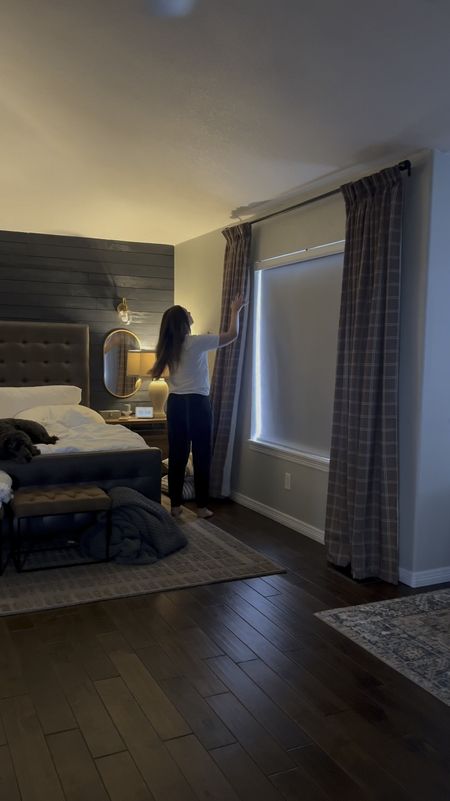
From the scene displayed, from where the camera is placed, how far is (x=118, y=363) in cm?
613

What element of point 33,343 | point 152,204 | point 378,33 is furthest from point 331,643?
point 33,343

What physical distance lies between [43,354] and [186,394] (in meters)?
1.76

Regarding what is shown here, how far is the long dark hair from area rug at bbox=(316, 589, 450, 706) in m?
2.11

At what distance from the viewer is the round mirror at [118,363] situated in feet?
20.0

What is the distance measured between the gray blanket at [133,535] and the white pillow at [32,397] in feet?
5.81

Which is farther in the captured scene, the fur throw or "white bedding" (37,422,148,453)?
Answer: "white bedding" (37,422,148,453)

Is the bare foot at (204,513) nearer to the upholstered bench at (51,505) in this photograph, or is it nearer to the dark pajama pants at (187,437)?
the dark pajama pants at (187,437)

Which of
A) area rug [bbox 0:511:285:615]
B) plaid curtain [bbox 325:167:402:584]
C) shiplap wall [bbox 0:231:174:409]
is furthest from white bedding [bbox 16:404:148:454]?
plaid curtain [bbox 325:167:402:584]

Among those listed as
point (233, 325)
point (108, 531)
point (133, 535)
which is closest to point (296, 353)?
point (233, 325)

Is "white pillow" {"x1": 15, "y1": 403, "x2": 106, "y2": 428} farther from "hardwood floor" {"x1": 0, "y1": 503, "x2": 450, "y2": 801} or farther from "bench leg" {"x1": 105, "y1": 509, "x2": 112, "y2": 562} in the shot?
"hardwood floor" {"x1": 0, "y1": 503, "x2": 450, "y2": 801}

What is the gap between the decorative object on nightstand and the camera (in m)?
5.95

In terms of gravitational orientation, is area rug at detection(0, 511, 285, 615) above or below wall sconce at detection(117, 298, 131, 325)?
below

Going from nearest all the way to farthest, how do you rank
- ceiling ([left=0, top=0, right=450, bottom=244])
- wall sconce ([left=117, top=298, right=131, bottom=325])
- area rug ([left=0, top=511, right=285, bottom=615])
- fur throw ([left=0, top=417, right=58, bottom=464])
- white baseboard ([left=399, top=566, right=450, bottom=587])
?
1. ceiling ([left=0, top=0, right=450, bottom=244])
2. area rug ([left=0, top=511, right=285, bottom=615])
3. white baseboard ([left=399, top=566, right=450, bottom=587])
4. fur throw ([left=0, top=417, right=58, bottom=464])
5. wall sconce ([left=117, top=298, right=131, bottom=325])

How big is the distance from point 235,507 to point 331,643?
2.35 m
